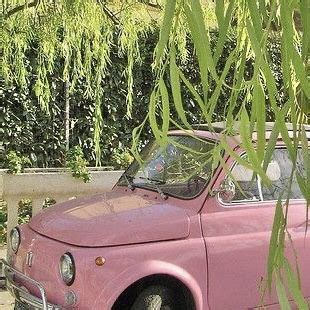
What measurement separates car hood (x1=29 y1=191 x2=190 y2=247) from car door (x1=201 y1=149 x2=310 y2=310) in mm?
226

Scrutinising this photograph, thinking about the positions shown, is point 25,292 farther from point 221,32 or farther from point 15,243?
point 221,32

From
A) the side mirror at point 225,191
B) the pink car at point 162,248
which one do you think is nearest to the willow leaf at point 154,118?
the pink car at point 162,248

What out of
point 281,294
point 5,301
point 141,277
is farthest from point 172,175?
point 281,294

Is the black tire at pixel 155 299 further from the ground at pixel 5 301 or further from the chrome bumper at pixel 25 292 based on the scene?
the ground at pixel 5 301

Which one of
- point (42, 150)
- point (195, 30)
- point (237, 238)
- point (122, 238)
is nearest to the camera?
point (195, 30)

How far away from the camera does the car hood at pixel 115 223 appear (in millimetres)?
3873

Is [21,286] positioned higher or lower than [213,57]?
lower

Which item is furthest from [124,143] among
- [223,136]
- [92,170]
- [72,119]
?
[223,136]

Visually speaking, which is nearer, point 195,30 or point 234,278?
point 195,30

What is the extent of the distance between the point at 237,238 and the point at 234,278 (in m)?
0.25

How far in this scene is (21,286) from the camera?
423cm

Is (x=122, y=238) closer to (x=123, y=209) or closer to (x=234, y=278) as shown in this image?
(x=123, y=209)

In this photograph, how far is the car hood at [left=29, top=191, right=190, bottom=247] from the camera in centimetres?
387

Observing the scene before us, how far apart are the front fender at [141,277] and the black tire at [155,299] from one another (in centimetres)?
15
